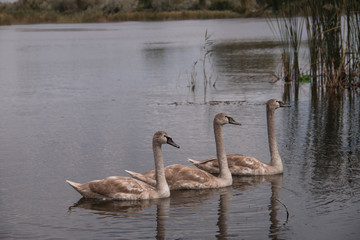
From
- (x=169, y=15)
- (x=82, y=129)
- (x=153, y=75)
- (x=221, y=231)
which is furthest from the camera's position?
(x=169, y=15)

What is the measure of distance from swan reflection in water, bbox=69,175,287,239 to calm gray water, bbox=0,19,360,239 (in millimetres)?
22

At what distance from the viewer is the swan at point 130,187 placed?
8.32 m

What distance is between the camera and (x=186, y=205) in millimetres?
8195

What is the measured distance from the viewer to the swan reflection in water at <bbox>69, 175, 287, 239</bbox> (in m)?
7.29

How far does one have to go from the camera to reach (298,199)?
8.30 metres

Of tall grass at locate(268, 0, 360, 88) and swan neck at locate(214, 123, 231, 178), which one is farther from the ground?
tall grass at locate(268, 0, 360, 88)

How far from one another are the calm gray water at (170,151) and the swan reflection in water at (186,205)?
22 millimetres

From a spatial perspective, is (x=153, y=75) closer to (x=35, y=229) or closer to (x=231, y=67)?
(x=231, y=67)

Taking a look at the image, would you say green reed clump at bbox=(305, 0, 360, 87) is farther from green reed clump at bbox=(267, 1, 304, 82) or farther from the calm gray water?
the calm gray water

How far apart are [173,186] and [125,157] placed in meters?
2.03

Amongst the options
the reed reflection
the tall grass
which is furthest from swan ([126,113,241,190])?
the tall grass

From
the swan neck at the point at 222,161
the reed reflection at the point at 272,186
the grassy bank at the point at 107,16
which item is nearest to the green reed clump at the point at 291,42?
the reed reflection at the point at 272,186

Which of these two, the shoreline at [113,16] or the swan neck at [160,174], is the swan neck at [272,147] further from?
the shoreline at [113,16]

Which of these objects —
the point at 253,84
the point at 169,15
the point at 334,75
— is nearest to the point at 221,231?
the point at 334,75
